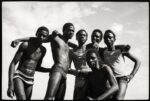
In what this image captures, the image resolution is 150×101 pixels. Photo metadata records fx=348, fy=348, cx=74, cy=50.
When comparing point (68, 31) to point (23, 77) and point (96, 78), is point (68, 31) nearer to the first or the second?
point (23, 77)

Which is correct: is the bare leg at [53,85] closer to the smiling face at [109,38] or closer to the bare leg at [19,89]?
the bare leg at [19,89]

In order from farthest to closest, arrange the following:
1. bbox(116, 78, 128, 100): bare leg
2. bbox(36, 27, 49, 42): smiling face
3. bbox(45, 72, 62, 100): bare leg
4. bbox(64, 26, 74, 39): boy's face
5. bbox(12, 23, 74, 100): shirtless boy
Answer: bbox(64, 26, 74, 39): boy's face < bbox(36, 27, 49, 42): smiling face < bbox(116, 78, 128, 100): bare leg < bbox(12, 23, 74, 100): shirtless boy < bbox(45, 72, 62, 100): bare leg

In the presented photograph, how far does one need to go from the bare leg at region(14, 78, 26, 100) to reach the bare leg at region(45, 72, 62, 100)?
62cm

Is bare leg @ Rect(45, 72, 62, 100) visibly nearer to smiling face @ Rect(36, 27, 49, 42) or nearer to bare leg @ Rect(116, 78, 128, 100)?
smiling face @ Rect(36, 27, 49, 42)

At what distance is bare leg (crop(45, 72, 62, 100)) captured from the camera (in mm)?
8156

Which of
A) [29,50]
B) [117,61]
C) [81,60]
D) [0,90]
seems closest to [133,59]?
[117,61]

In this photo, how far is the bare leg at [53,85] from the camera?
8156 mm

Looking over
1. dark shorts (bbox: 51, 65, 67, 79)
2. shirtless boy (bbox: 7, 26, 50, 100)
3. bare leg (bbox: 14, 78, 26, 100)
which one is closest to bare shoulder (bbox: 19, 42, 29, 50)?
shirtless boy (bbox: 7, 26, 50, 100)

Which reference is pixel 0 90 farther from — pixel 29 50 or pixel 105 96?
pixel 105 96

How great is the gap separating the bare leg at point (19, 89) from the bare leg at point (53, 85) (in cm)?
62

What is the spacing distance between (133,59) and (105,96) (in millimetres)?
2554

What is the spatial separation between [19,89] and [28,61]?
2.73 feet

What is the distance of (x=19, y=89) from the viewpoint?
27.6 ft

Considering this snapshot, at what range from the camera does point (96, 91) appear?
760cm
